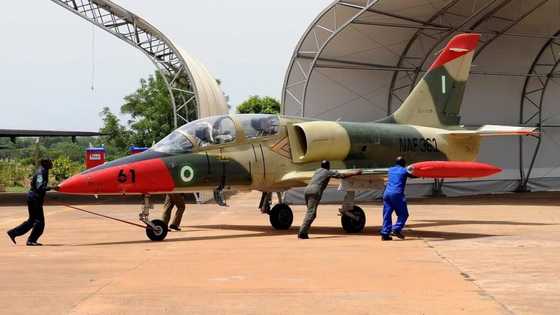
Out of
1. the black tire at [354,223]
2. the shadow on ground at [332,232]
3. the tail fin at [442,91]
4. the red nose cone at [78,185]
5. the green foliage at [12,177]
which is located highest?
the tail fin at [442,91]

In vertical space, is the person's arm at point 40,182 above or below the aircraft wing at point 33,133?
below

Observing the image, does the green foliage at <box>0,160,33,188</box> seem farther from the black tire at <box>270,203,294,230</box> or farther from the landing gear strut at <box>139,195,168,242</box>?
the landing gear strut at <box>139,195,168,242</box>

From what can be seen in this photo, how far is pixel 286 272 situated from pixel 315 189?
5.16m

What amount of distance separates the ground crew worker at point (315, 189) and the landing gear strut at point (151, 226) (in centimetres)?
249

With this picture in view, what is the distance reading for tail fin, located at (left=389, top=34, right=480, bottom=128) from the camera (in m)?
19.2

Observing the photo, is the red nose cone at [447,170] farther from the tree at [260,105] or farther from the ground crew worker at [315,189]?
the tree at [260,105]

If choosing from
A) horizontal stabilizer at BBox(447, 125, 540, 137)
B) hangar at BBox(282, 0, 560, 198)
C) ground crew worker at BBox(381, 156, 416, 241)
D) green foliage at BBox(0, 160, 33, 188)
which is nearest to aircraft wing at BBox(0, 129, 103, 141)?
→ hangar at BBox(282, 0, 560, 198)

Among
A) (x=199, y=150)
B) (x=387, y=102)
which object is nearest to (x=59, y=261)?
(x=199, y=150)

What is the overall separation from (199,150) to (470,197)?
808 inches

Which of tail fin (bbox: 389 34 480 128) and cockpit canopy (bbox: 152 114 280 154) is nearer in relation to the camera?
cockpit canopy (bbox: 152 114 280 154)

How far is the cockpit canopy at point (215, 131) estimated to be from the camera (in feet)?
51.0

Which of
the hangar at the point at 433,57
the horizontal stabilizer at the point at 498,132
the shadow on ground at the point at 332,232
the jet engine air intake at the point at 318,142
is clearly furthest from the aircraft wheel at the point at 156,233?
the hangar at the point at 433,57

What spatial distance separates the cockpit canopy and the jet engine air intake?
1.60ft

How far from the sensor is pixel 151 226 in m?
14.9
